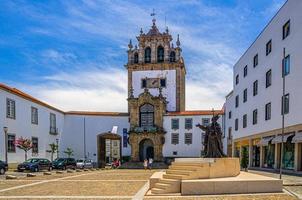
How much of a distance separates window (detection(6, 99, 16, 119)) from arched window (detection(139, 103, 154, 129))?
73.3 feet

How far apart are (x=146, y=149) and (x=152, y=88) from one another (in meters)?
9.64

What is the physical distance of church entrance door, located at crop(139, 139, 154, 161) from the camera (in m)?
56.3

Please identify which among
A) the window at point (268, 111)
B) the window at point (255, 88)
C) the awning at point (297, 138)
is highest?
the window at point (255, 88)

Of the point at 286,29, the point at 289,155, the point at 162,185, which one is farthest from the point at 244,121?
the point at 162,185

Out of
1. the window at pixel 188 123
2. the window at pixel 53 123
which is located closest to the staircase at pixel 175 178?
the window at pixel 53 123

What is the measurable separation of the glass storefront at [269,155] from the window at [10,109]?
2490 cm

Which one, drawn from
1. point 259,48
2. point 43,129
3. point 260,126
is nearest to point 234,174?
point 260,126

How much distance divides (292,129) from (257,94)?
8514 millimetres

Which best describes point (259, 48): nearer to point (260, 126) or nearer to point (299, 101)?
point (260, 126)

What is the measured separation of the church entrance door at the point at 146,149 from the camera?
5634cm

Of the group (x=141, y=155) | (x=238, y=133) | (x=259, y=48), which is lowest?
(x=141, y=155)

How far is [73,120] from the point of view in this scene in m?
53.9

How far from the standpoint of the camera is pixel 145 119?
185 feet

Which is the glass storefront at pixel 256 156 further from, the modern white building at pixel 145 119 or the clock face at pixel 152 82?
the clock face at pixel 152 82
